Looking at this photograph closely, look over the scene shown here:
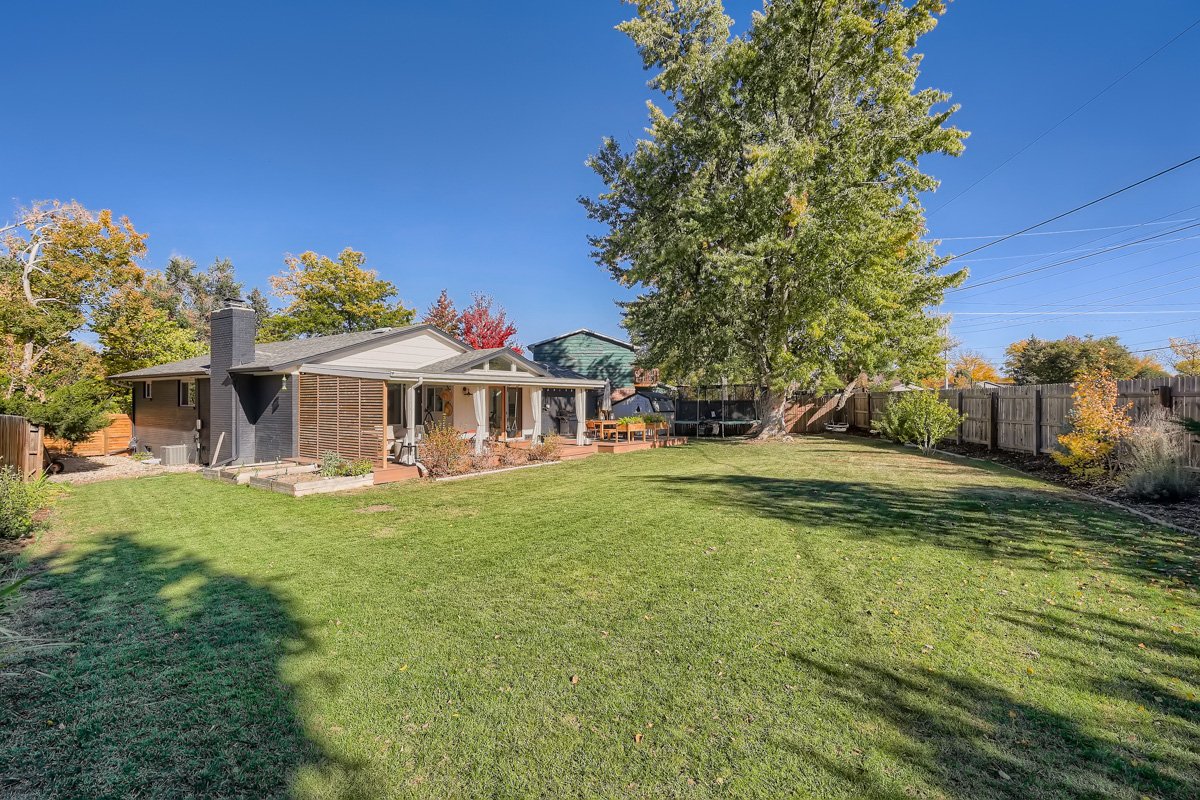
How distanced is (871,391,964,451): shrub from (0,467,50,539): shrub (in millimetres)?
18996

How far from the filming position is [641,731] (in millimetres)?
2641

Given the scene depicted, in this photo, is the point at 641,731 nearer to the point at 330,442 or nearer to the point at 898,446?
the point at 330,442

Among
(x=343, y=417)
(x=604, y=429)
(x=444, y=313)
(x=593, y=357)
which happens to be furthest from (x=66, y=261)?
(x=593, y=357)

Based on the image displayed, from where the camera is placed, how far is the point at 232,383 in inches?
539

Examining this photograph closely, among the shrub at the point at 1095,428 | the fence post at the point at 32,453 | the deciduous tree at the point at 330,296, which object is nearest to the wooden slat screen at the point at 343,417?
the fence post at the point at 32,453

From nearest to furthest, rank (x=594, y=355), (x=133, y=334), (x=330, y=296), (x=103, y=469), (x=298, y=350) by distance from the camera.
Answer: (x=103, y=469) < (x=298, y=350) < (x=133, y=334) < (x=594, y=355) < (x=330, y=296)

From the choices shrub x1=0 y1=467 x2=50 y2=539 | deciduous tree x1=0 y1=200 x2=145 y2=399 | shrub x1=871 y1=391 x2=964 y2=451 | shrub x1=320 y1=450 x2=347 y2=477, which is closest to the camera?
shrub x1=0 y1=467 x2=50 y2=539

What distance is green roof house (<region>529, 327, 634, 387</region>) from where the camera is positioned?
2778 centimetres

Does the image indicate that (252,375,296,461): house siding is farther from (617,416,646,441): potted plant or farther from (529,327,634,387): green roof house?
(529,327,634,387): green roof house

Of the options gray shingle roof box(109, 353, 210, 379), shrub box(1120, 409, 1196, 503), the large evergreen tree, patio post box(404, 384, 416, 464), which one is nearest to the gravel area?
gray shingle roof box(109, 353, 210, 379)

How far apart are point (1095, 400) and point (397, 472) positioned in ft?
46.8

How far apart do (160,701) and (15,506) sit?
609 centimetres

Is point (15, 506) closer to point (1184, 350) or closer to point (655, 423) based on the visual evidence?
point (655, 423)

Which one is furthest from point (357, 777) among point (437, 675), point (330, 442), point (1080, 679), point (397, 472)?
point (330, 442)
